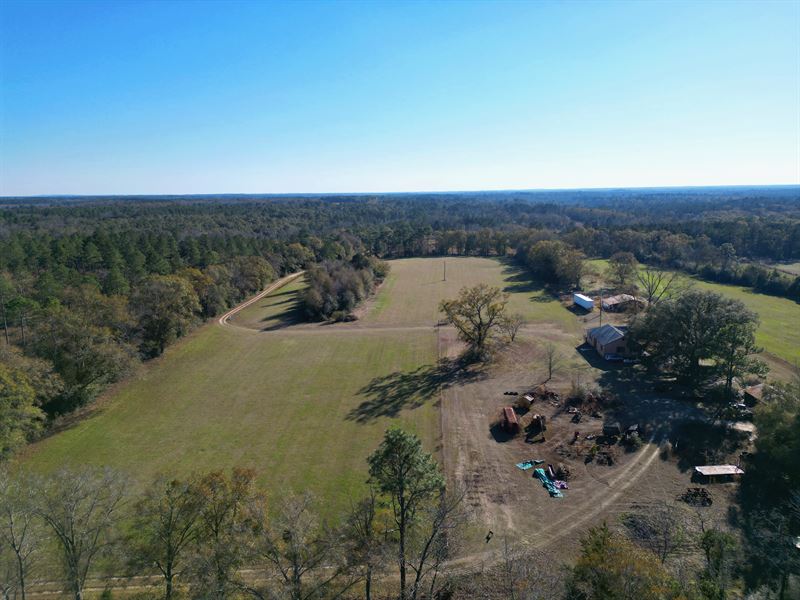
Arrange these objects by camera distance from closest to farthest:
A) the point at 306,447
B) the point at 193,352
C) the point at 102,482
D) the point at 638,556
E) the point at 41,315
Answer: the point at 638,556
the point at 102,482
the point at 306,447
the point at 41,315
the point at 193,352

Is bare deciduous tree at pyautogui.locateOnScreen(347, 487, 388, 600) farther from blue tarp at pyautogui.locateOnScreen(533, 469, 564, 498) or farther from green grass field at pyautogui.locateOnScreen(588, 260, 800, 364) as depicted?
green grass field at pyautogui.locateOnScreen(588, 260, 800, 364)

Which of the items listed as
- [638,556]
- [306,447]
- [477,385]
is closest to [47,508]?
[306,447]

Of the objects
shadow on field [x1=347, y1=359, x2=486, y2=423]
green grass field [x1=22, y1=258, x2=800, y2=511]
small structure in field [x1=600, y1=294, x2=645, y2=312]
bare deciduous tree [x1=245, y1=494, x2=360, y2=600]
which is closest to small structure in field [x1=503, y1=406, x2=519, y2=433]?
green grass field [x1=22, y1=258, x2=800, y2=511]

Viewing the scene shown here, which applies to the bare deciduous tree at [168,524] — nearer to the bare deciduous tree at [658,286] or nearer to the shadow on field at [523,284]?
the shadow on field at [523,284]

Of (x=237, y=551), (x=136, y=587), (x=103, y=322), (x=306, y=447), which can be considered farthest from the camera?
(x=103, y=322)

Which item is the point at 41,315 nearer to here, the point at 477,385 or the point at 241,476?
the point at 241,476

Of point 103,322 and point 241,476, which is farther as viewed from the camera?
point 103,322

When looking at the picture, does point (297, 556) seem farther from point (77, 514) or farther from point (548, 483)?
point (548, 483)
